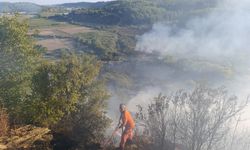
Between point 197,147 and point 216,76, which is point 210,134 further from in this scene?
point 216,76

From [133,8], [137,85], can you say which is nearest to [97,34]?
[133,8]

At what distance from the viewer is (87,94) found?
47.6ft

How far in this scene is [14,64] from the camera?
45.5ft

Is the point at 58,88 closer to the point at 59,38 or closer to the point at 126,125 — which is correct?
the point at 126,125

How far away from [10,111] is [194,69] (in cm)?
2486

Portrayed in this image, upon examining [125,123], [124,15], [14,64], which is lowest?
[124,15]

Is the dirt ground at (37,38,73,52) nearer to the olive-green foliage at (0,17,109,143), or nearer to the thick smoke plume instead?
the thick smoke plume

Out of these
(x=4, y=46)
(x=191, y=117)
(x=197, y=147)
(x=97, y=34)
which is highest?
(x=4, y=46)

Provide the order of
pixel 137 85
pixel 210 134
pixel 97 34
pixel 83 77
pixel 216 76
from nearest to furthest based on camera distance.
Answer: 1. pixel 210 134
2. pixel 83 77
3. pixel 137 85
4. pixel 216 76
5. pixel 97 34

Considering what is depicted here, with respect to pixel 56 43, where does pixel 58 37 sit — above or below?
below

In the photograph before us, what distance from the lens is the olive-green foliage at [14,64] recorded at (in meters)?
13.7

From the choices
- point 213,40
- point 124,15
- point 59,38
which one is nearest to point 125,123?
point 213,40

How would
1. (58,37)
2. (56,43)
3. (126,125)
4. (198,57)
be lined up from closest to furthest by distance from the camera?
(126,125) → (198,57) → (56,43) → (58,37)

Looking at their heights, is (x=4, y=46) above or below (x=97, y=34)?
above
